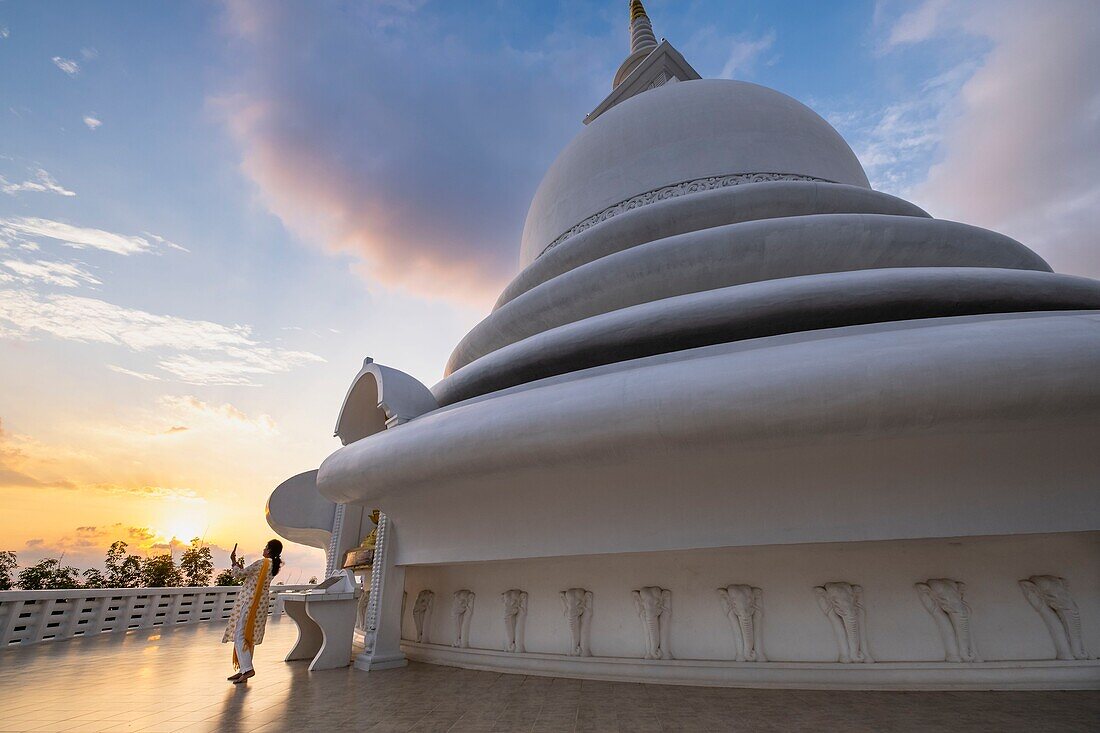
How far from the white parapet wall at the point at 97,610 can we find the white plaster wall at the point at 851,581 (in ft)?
18.3

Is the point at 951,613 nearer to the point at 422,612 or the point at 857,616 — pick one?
the point at 857,616

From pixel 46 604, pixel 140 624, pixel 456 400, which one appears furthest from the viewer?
pixel 140 624

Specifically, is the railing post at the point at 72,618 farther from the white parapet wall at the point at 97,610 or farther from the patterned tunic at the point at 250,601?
the patterned tunic at the point at 250,601

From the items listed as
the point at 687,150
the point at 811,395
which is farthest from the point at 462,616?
the point at 687,150

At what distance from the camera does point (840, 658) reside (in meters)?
5.50

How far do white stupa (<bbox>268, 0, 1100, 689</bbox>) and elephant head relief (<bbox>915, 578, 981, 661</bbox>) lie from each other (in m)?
0.02

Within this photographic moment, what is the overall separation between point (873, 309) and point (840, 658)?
4.01 m

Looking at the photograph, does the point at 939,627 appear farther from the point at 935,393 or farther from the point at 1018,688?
the point at 935,393

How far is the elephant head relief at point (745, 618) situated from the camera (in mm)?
5715

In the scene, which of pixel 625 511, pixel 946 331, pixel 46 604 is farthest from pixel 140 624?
pixel 946 331

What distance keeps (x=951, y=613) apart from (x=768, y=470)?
2679 mm

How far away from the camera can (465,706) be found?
17.1 feet

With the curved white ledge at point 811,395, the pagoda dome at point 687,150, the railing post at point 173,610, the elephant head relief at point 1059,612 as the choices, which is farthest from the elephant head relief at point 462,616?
the railing post at point 173,610

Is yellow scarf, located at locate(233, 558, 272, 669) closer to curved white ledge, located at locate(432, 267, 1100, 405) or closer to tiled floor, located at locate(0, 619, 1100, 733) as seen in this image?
tiled floor, located at locate(0, 619, 1100, 733)
